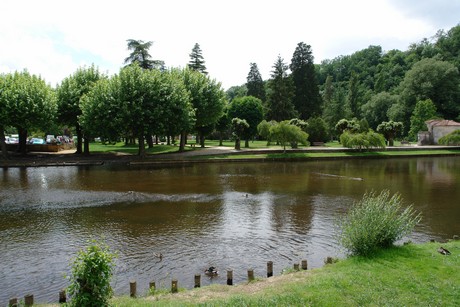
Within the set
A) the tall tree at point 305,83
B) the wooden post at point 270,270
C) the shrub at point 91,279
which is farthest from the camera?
the tall tree at point 305,83

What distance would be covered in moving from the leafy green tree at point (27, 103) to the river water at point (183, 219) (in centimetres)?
1046

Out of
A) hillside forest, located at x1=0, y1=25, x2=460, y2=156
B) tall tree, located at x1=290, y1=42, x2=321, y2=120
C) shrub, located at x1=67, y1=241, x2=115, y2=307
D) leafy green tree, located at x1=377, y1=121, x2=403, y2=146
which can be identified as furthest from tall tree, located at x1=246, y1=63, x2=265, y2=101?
shrub, located at x1=67, y1=241, x2=115, y2=307

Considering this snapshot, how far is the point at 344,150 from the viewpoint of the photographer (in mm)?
56094

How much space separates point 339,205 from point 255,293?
14104mm

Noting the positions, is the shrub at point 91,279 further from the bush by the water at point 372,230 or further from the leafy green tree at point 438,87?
the leafy green tree at point 438,87

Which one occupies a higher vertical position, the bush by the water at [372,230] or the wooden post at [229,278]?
the bush by the water at [372,230]

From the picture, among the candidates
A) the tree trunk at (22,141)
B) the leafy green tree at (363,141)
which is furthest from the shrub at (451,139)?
the tree trunk at (22,141)

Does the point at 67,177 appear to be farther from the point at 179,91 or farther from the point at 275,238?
the point at 275,238

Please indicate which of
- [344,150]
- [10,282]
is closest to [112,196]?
[10,282]

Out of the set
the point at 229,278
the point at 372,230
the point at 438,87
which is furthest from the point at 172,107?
the point at 438,87

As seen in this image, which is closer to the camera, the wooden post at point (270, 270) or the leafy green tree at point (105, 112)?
the wooden post at point (270, 270)

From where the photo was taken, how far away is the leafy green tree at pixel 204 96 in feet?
181

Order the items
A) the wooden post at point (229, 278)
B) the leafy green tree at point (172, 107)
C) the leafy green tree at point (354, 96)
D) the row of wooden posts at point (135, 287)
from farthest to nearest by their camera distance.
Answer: the leafy green tree at point (354, 96) < the leafy green tree at point (172, 107) < the wooden post at point (229, 278) < the row of wooden posts at point (135, 287)

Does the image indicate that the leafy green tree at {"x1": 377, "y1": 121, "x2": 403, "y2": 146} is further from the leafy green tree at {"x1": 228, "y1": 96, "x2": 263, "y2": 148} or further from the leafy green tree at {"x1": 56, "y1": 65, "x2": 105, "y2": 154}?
the leafy green tree at {"x1": 56, "y1": 65, "x2": 105, "y2": 154}
